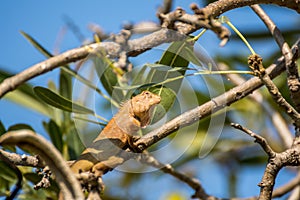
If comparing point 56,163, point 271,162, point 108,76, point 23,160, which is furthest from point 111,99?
point 56,163

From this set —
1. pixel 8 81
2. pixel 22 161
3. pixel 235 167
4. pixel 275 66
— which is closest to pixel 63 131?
pixel 22 161

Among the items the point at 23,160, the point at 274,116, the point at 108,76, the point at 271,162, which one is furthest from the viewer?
the point at 274,116

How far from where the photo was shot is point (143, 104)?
116cm

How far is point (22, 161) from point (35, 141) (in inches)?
18.5

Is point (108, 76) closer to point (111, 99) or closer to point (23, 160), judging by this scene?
point (111, 99)

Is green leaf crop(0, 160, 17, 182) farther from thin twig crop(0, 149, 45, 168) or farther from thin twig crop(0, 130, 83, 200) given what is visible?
thin twig crop(0, 130, 83, 200)

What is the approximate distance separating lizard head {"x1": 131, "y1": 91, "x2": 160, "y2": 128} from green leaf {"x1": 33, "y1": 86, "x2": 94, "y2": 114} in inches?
10.9

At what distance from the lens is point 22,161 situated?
1172 millimetres

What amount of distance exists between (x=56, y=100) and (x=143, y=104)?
32cm

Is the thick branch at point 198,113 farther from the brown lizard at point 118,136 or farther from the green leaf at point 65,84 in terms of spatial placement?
the green leaf at point 65,84

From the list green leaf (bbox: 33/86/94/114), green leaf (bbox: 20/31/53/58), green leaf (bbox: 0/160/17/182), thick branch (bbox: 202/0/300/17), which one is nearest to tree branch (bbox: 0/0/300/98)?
thick branch (bbox: 202/0/300/17)

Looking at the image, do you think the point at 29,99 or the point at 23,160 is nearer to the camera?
the point at 23,160

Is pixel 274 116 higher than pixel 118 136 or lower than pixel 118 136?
higher

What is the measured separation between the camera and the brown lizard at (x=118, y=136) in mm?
1091
